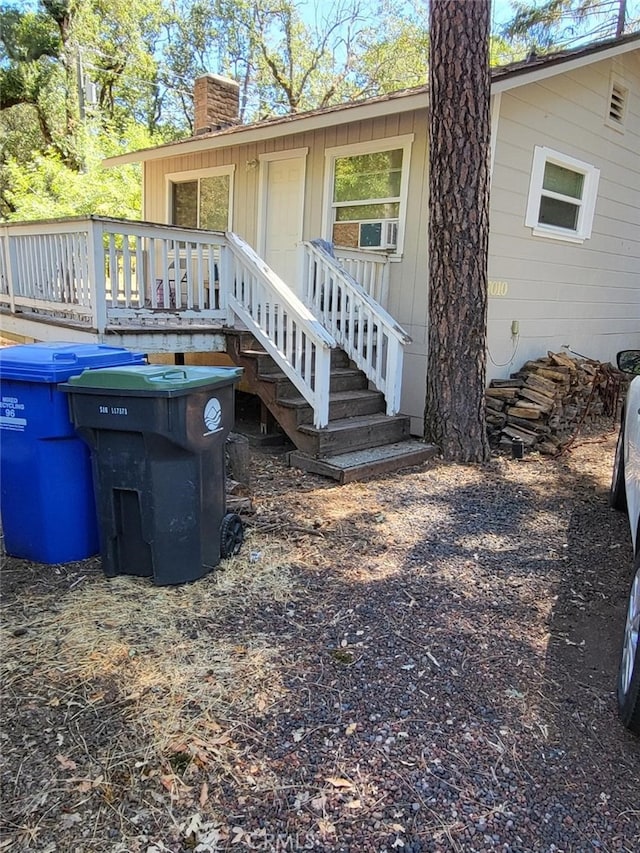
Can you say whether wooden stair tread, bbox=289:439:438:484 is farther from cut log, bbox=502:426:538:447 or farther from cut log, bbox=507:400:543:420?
cut log, bbox=507:400:543:420

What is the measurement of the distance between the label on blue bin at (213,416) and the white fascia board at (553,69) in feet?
16.2

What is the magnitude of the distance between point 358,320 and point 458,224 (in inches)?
54.5

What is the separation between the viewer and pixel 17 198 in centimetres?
1970

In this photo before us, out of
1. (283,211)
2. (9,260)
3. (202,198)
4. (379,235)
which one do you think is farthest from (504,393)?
(202,198)

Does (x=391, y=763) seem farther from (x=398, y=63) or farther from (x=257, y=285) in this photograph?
(x=398, y=63)

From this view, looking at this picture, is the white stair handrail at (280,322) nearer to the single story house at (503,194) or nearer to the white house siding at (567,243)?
the single story house at (503,194)

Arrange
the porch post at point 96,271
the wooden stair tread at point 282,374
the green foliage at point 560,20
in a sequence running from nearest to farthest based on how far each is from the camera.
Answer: the porch post at point 96,271 < the wooden stair tread at point 282,374 < the green foliage at point 560,20

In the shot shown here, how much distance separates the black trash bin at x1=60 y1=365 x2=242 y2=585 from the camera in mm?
2926

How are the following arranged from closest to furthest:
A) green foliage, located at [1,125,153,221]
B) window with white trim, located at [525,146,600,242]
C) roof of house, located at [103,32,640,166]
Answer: roof of house, located at [103,32,640,166] < window with white trim, located at [525,146,600,242] < green foliage, located at [1,125,153,221]

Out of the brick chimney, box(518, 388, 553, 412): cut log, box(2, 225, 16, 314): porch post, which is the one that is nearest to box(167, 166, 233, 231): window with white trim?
the brick chimney

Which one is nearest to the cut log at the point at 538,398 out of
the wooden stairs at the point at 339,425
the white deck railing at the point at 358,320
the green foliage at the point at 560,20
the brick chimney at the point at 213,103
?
the wooden stairs at the point at 339,425

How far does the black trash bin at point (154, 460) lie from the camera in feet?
9.60

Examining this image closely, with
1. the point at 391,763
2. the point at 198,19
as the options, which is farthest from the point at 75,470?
the point at 198,19

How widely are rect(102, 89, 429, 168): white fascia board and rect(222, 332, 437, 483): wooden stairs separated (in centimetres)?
292
